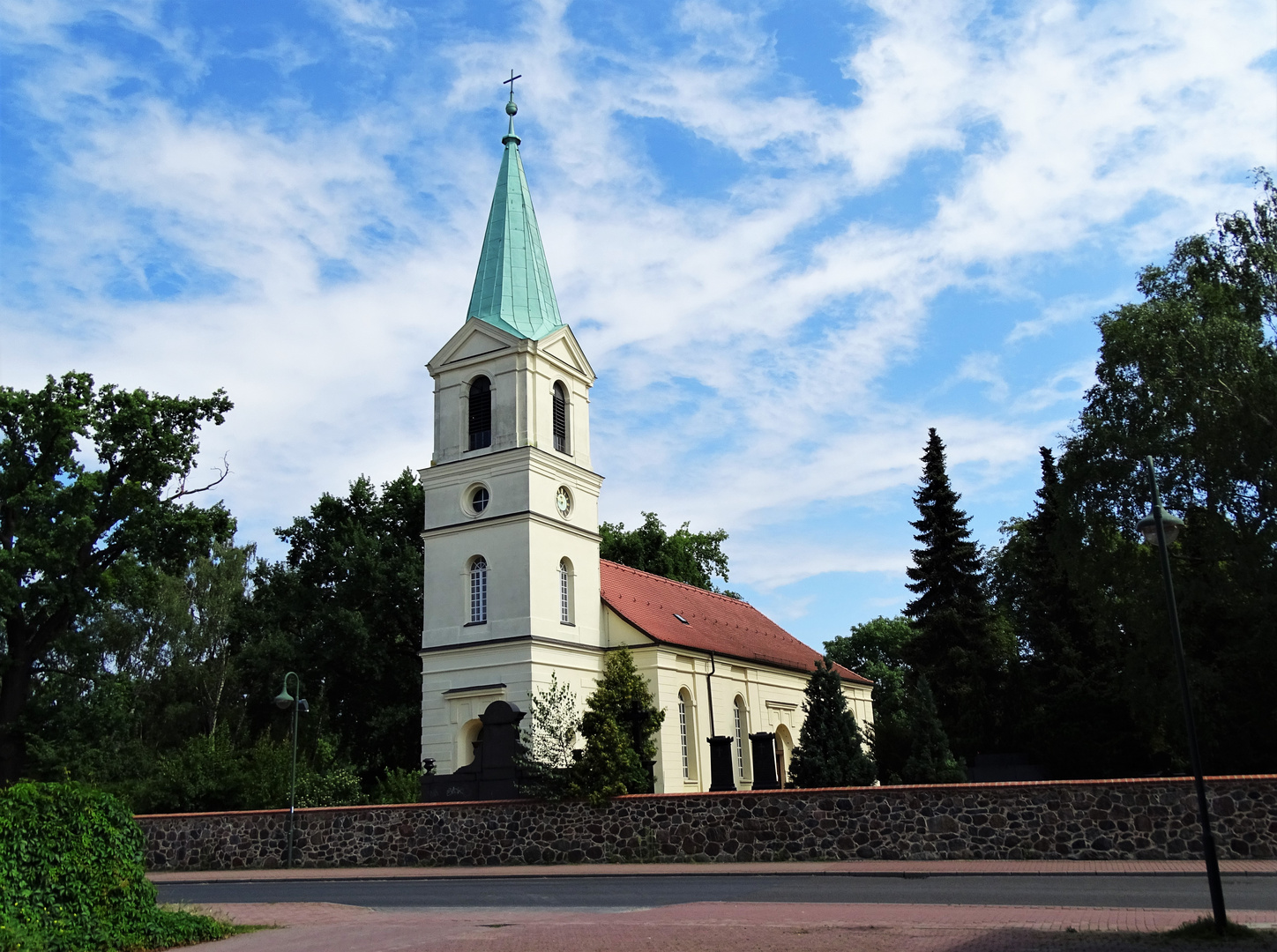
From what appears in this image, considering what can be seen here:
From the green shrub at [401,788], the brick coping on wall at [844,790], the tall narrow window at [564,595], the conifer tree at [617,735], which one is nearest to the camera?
the brick coping on wall at [844,790]

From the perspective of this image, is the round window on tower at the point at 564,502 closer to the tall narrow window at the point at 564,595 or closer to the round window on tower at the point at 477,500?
the tall narrow window at the point at 564,595

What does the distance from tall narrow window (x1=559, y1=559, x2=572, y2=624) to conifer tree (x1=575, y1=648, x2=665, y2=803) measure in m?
4.27

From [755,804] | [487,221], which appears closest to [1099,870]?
[755,804]

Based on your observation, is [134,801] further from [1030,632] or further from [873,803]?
[1030,632]

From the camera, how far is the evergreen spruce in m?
31.6

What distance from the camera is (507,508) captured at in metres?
33.1

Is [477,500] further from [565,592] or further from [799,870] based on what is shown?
[799,870]

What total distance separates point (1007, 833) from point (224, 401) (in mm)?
29487

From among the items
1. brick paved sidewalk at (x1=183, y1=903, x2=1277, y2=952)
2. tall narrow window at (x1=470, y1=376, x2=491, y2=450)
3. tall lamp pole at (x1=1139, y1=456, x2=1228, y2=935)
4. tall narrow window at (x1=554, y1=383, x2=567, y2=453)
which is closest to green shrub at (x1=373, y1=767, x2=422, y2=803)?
tall narrow window at (x1=470, y1=376, x2=491, y2=450)

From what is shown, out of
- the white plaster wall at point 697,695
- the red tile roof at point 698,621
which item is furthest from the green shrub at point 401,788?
the red tile roof at point 698,621

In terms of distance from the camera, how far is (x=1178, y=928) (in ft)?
33.2

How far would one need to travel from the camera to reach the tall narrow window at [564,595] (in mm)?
33812

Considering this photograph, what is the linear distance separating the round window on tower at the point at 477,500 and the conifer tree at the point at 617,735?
23.7ft

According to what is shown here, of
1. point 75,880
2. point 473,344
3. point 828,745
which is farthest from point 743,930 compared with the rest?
point 473,344
